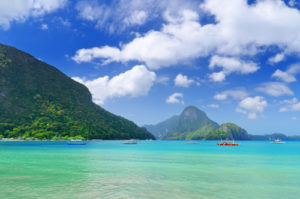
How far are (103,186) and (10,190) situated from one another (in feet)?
26.8

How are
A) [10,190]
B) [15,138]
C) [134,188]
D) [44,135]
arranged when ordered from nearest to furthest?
[10,190] < [134,188] < [15,138] < [44,135]

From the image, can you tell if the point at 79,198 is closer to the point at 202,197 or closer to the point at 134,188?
the point at 134,188

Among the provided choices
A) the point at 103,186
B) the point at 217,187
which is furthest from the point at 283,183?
the point at 103,186

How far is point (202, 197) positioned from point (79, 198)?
10.00m

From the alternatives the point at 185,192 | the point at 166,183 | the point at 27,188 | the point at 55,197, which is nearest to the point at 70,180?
the point at 27,188

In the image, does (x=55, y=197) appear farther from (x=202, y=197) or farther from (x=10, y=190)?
(x=202, y=197)

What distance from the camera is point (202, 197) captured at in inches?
785

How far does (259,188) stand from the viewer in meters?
24.1

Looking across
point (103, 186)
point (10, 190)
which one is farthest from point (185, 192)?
point (10, 190)

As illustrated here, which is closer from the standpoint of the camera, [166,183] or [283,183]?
[166,183]

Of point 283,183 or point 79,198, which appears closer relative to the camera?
point 79,198

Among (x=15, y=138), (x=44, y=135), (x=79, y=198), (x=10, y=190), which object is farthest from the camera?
(x=44, y=135)

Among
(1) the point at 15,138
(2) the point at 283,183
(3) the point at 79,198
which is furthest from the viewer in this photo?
(1) the point at 15,138

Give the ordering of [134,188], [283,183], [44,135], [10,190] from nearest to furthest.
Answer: [10,190] → [134,188] → [283,183] → [44,135]
